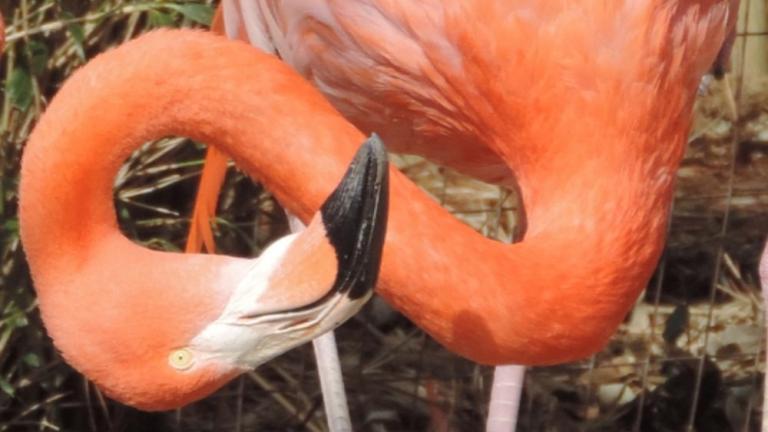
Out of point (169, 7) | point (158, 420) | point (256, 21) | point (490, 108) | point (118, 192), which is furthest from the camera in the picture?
point (158, 420)

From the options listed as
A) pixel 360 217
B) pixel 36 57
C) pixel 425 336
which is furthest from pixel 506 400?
pixel 360 217

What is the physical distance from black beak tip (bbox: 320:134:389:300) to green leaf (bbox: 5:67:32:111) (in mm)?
1321

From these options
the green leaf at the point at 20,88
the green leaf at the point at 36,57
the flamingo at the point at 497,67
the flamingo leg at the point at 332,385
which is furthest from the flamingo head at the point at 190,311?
the green leaf at the point at 36,57

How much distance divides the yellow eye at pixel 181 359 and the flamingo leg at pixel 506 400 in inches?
45.4

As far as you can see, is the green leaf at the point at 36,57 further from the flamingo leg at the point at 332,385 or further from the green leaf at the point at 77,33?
the flamingo leg at the point at 332,385

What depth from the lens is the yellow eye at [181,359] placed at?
2479 mm

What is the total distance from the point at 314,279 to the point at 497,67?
0.58m

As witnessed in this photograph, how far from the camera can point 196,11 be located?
3617mm

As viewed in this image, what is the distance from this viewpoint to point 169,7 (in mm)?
3621

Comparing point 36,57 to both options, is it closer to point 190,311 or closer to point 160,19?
point 160,19

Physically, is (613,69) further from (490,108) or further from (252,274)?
(252,274)

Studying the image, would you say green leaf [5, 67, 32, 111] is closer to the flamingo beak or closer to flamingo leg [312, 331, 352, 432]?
flamingo leg [312, 331, 352, 432]

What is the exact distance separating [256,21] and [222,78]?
0.72 metres

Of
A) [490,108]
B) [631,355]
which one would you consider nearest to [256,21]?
[490,108]
